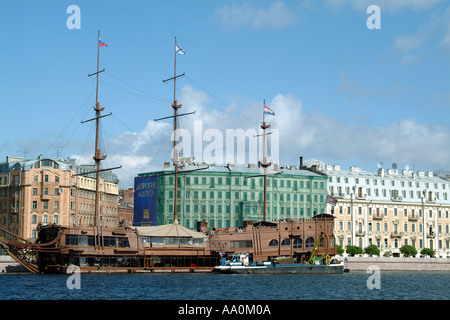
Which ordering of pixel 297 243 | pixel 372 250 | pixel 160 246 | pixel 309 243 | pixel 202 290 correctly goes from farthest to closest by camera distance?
pixel 372 250 < pixel 309 243 < pixel 297 243 < pixel 160 246 < pixel 202 290

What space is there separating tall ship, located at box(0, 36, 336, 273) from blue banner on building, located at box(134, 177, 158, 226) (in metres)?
23.7

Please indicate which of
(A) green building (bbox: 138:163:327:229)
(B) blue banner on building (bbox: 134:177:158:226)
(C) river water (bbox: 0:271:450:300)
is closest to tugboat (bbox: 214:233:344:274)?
(C) river water (bbox: 0:271:450:300)

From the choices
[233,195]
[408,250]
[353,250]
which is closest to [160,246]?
[233,195]

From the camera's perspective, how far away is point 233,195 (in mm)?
101188

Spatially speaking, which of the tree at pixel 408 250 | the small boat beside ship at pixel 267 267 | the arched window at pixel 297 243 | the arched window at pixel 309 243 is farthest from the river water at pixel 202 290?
the tree at pixel 408 250

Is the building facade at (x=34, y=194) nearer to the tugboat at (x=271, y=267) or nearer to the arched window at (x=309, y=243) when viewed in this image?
the tugboat at (x=271, y=267)

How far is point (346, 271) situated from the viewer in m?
78.8

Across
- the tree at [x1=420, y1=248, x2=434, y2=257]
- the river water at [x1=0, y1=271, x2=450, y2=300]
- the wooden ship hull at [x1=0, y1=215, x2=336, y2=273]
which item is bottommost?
the river water at [x1=0, y1=271, x2=450, y2=300]

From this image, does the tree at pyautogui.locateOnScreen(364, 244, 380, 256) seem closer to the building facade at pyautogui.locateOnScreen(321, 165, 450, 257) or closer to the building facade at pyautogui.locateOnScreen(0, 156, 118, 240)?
the building facade at pyautogui.locateOnScreen(321, 165, 450, 257)

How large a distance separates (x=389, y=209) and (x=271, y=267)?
47.4 m

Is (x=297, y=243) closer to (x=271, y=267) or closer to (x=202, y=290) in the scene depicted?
(x=271, y=267)

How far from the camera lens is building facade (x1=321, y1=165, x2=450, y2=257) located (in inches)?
4139

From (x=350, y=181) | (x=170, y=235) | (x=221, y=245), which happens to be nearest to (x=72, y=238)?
(x=170, y=235)
